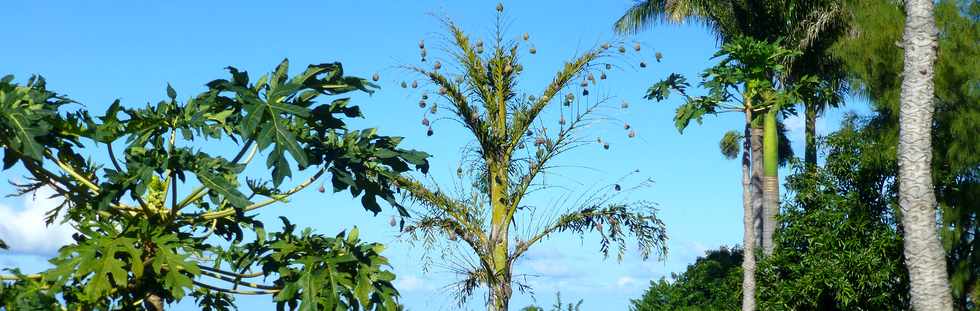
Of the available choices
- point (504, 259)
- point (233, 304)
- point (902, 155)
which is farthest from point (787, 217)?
point (233, 304)

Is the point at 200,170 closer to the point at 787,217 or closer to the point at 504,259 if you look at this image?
the point at 504,259

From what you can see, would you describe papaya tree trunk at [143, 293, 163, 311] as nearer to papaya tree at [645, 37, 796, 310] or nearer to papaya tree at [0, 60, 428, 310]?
papaya tree at [0, 60, 428, 310]

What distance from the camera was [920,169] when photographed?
1555 cm

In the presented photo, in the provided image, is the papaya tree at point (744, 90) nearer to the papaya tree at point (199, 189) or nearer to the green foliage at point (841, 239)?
the green foliage at point (841, 239)

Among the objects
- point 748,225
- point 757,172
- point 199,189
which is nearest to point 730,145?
point 757,172

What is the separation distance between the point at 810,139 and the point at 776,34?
2.64m

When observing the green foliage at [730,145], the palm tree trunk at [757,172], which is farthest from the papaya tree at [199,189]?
the green foliage at [730,145]

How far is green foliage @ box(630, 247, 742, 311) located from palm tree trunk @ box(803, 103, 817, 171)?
2.82m

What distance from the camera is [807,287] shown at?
20.5 meters

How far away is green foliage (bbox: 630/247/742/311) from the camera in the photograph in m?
24.8

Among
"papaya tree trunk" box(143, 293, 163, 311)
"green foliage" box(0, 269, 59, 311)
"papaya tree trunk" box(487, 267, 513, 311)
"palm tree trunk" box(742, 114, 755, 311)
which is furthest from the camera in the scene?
"palm tree trunk" box(742, 114, 755, 311)

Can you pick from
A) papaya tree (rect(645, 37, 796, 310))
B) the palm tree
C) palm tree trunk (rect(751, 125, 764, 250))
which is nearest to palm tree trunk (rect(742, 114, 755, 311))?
papaya tree (rect(645, 37, 796, 310))

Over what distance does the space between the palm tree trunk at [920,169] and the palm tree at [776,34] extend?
7.32 meters

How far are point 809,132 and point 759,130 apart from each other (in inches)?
67.3
